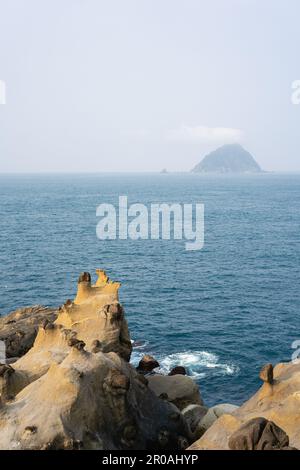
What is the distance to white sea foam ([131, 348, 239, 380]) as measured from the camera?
5656 cm

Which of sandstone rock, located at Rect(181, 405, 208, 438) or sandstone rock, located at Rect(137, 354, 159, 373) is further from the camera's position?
sandstone rock, located at Rect(137, 354, 159, 373)

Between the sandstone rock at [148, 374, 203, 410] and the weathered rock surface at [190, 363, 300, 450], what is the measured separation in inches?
361

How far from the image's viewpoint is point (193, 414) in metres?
36.0

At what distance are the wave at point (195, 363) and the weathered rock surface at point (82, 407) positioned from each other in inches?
962

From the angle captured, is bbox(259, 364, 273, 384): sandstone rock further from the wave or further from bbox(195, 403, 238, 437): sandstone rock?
the wave

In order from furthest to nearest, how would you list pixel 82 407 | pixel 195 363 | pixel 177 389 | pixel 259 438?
pixel 195 363, pixel 177 389, pixel 82 407, pixel 259 438

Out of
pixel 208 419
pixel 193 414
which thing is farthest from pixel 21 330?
pixel 208 419

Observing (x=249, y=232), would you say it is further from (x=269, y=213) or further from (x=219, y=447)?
(x=219, y=447)

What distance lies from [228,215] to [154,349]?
118 meters

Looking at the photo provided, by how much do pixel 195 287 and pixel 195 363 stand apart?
29.5 metres

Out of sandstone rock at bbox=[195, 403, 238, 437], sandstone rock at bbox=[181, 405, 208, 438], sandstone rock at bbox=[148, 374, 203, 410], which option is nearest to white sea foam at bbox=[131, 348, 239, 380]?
sandstone rock at bbox=[148, 374, 203, 410]

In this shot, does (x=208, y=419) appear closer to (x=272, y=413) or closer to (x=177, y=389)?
(x=177, y=389)

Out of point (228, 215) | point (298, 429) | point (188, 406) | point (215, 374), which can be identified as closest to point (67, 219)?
point (228, 215)
